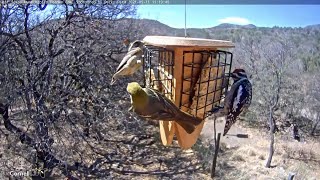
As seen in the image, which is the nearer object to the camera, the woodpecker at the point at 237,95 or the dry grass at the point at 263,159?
the woodpecker at the point at 237,95

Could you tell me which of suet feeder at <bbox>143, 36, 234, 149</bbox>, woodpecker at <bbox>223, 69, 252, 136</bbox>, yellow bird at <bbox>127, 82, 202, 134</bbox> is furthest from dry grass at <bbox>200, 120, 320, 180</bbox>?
yellow bird at <bbox>127, 82, 202, 134</bbox>

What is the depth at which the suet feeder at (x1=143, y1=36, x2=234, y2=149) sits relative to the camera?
1.16 m

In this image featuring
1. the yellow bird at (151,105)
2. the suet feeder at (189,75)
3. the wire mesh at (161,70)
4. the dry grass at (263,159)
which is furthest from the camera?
the dry grass at (263,159)

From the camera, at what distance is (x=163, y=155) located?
8133 mm

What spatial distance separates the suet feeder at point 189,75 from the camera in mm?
1159

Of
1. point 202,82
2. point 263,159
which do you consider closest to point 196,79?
point 202,82

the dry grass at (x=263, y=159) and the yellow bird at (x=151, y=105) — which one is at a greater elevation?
the yellow bird at (x=151, y=105)

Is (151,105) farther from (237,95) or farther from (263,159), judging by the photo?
(263,159)

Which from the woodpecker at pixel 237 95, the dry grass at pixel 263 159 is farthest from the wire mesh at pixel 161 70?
the dry grass at pixel 263 159

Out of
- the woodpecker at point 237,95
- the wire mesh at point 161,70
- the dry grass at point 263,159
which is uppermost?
the wire mesh at point 161,70

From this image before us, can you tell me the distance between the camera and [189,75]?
50.1 inches

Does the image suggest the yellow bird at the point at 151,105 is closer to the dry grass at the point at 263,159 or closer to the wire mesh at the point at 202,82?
the wire mesh at the point at 202,82

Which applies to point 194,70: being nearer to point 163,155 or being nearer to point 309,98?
point 163,155

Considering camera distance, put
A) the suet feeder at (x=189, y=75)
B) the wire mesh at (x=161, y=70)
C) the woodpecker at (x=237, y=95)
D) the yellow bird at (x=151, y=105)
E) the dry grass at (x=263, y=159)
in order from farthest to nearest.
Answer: the dry grass at (x=263, y=159) < the woodpecker at (x=237, y=95) < the wire mesh at (x=161, y=70) < the suet feeder at (x=189, y=75) < the yellow bird at (x=151, y=105)
